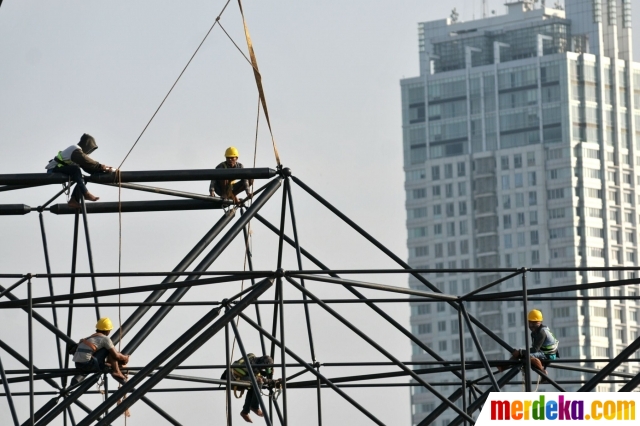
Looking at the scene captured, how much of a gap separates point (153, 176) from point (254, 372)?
14.0ft

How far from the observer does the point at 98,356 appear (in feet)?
94.6

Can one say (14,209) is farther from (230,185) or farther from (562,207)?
(562,207)

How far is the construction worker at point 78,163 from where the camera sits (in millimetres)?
30750

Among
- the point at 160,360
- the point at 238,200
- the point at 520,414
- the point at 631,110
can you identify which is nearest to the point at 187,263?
the point at 238,200

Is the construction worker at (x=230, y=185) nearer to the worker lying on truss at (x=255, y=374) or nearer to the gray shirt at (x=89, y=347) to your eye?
the worker lying on truss at (x=255, y=374)

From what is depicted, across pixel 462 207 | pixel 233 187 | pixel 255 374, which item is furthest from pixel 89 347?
pixel 462 207

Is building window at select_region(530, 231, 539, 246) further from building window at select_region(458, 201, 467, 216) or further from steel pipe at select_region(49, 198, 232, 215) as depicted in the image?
steel pipe at select_region(49, 198, 232, 215)

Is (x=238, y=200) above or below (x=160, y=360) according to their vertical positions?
above

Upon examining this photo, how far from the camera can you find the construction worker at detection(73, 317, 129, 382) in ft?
94.2

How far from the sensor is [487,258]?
194m

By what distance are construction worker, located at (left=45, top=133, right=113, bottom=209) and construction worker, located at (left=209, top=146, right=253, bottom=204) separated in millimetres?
2429

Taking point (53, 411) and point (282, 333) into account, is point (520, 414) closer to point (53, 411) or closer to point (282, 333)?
point (282, 333)

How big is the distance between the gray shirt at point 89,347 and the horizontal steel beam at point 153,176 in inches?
122

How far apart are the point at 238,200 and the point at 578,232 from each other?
160672 mm
